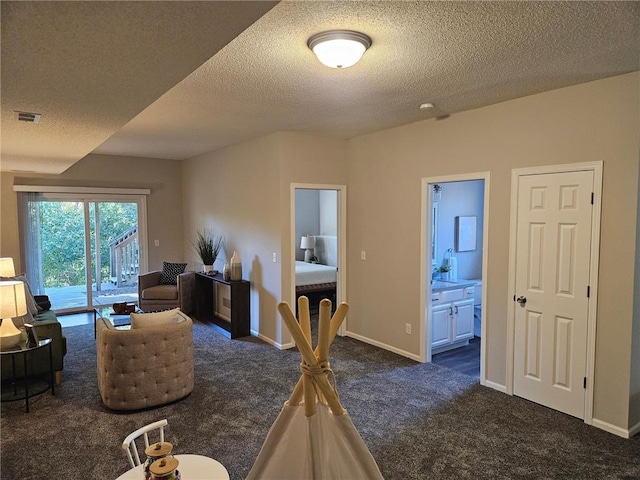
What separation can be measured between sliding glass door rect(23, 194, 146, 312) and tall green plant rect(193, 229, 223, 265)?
1.38 m

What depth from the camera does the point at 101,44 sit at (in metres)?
1.55

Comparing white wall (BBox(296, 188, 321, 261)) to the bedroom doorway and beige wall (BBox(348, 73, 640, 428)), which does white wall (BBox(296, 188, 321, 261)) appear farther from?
beige wall (BBox(348, 73, 640, 428))

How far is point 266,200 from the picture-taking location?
5234mm

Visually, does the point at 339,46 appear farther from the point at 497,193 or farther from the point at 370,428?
the point at 370,428

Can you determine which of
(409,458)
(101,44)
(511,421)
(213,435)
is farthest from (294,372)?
(101,44)

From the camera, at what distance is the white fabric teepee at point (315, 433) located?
49.6 inches

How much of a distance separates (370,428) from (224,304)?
12.7 feet

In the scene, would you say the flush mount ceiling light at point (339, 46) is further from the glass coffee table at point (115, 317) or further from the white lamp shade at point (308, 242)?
the white lamp shade at point (308, 242)

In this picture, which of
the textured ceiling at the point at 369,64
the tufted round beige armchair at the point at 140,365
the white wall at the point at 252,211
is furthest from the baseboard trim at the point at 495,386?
the tufted round beige armchair at the point at 140,365

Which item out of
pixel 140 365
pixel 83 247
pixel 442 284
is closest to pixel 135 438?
pixel 140 365

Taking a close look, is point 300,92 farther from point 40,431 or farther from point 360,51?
point 40,431

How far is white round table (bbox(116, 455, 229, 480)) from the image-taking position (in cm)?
175

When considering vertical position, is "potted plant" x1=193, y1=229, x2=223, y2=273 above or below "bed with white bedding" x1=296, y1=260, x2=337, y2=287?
above

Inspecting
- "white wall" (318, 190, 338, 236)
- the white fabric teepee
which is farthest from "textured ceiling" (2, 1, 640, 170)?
"white wall" (318, 190, 338, 236)
